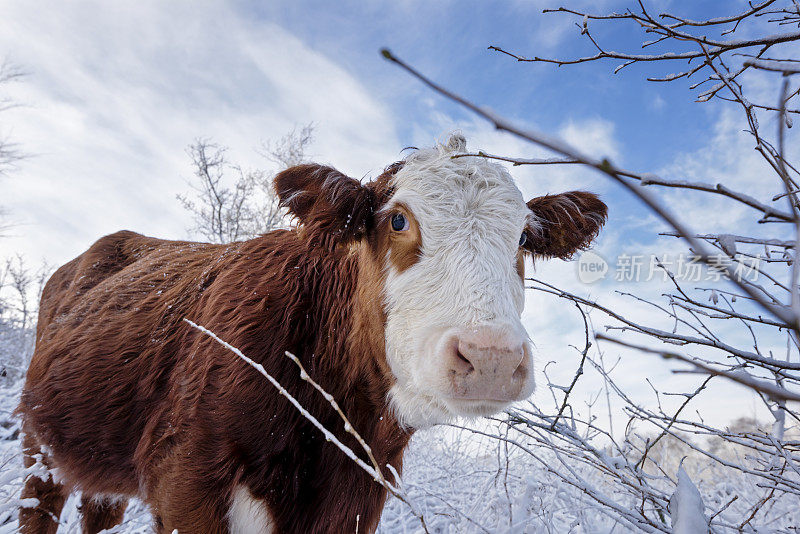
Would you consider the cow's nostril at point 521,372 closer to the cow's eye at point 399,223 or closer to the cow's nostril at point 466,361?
the cow's nostril at point 466,361

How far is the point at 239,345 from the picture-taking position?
269cm

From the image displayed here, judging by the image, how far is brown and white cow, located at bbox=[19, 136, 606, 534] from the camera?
226 cm

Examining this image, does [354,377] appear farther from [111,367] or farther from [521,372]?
[111,367]

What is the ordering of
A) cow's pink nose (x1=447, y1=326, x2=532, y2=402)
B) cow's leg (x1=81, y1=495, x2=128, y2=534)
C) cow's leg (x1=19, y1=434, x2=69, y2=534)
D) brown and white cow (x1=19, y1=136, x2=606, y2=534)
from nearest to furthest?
cow's pink nose (x1=447, y1=326, x2=532, y2=402) → brown and white cow (x1=19, y1=136, x2=606, y2=534) → cow's leg (x1=19, y1=434, x2=69, y2=534) → cow's leg (x1=81, y1=495, x2=128, y2=534)

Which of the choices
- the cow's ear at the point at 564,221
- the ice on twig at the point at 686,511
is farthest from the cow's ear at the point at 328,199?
the ice on twig at the point at 686,511

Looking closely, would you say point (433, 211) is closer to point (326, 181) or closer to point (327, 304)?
point (326, 181)

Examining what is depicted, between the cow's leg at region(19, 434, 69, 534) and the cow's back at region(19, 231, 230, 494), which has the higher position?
the cow's back at region(19, 231, 230, 494)

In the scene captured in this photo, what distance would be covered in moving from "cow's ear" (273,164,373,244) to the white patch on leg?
4.75 ft

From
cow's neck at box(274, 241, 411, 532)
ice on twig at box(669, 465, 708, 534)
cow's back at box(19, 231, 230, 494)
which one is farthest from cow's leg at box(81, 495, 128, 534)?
A: ice on twig at box(669, 465, 708, 534)

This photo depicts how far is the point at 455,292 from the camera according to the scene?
225 cm

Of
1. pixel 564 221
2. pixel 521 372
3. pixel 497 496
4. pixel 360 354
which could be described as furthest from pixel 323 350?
pixel 497 496

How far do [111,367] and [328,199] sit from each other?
2084mm

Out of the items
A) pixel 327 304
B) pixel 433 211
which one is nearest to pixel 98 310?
pixel 327 304

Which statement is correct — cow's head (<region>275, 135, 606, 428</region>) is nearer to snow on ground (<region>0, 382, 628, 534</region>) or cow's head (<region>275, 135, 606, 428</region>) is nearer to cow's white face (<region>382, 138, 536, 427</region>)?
cow's white face (<region>382, 138, 536, 427</region>)
